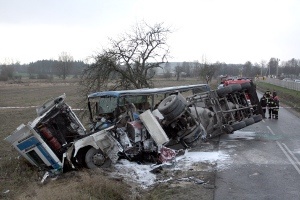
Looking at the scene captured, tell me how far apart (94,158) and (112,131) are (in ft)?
2.77

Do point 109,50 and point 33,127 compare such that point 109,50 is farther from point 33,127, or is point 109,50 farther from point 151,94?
point 33,127

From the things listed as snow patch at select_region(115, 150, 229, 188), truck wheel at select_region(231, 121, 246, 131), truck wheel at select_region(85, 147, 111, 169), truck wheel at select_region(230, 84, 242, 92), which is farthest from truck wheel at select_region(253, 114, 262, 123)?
truck wheel at select_region(85, 147, 111, 169)

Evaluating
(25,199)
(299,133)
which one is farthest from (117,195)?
(299,133)

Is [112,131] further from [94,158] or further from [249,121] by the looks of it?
[249,121]

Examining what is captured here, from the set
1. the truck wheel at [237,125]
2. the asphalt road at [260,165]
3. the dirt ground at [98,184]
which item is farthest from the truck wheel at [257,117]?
the dirt ground at [98,184]

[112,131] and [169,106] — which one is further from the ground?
[169,106]

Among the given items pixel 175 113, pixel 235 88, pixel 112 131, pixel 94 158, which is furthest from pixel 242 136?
pixel 94 158

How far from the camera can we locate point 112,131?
9.62 meters

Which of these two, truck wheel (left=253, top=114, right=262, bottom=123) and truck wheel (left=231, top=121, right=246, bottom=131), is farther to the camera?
truck wheel (left=253, top=114, right=262, bottom=123)

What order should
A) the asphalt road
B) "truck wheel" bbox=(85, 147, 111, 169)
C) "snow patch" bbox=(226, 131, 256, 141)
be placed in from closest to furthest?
the asphalt road
"truck wheel" bbox=(85, 147, 111, 169)
"snow patch" bbox=(226, 131, 256, 141)

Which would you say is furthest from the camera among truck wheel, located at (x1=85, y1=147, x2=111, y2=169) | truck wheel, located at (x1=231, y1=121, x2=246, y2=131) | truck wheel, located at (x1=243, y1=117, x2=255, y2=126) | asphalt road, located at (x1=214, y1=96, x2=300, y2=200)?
truck wheel, located at (x1=243, y1=117, x2=255, y2=126)

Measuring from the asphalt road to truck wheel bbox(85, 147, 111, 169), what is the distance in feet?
9.87

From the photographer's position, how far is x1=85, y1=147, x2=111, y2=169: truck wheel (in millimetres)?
9453

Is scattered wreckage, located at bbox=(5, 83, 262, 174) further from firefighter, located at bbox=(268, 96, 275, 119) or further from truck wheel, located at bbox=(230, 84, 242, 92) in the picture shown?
firefighter, located at bbox=(268, 96, 275, 119)
